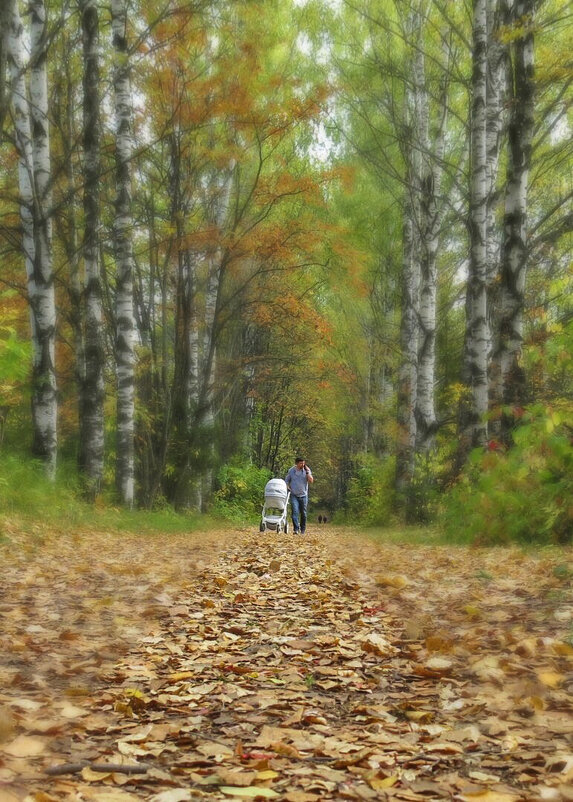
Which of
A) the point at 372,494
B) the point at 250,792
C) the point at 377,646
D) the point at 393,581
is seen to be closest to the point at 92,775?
the point at 250,792

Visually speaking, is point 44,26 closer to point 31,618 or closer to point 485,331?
point 485,331

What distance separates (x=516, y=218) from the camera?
10297 millimetres

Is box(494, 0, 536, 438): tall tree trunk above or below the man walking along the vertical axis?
above

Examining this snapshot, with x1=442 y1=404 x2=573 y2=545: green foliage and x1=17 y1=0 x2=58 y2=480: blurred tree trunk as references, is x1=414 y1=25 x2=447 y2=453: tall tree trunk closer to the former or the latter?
x1=442 y1=404 x2=573 y2=545: green foliage

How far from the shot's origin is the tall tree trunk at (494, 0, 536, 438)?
10.2m

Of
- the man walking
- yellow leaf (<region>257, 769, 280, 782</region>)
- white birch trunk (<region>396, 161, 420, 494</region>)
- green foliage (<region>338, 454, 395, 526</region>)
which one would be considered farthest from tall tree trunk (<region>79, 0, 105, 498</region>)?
yellow leaf (<region>257, 769, 280, 782</region>)

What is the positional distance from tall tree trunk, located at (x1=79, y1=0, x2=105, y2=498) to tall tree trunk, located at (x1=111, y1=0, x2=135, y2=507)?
597mm

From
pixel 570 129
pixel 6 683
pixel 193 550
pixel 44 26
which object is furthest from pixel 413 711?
pixel 570 129

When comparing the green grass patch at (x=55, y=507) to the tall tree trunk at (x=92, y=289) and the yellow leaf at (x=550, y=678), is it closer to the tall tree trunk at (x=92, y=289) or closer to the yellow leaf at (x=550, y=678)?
the tall tree trunk at (x=92, y=289)

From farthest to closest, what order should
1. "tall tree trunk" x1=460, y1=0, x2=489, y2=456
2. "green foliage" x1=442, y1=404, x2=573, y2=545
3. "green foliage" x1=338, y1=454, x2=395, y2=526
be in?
"green foliage" x1=338, y1=454, x2=395, y2=526 → "tall tree trunk" x1=460, y1=0, x2=489, y2=456 → "green foliage" x1=442, y1=404, x2=573, y2=545

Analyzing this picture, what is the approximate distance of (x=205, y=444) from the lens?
17766 mm

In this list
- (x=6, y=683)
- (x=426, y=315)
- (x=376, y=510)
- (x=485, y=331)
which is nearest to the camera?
(x=6, y=683)

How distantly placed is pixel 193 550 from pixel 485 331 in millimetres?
5785

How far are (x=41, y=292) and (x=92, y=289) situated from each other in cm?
136
